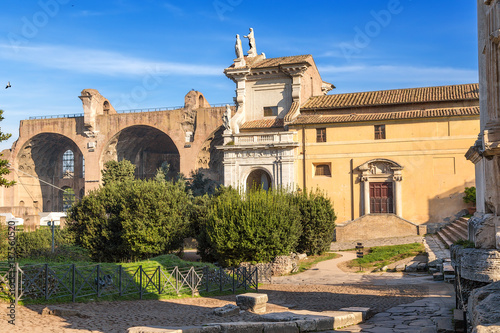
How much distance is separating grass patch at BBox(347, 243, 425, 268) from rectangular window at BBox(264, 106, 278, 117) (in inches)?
628

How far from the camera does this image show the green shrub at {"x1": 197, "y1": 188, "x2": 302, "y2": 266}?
2427cm

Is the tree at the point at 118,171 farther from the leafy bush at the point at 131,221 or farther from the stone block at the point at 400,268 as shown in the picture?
the stone block at the point at 400,268

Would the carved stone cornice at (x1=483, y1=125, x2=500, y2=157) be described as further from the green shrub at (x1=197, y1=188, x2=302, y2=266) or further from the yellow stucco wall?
the yellow stucco wall

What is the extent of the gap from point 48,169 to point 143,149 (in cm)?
1385

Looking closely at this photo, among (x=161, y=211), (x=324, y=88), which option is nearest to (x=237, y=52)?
(x=324, y=88)

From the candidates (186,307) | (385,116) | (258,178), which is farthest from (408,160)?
(186,307)

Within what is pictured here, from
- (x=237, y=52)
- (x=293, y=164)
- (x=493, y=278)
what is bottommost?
(x=493, y=278)

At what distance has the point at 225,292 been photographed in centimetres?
1823

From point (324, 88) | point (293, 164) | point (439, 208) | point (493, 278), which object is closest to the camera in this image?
point (493, 278)

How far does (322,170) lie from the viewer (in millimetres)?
36656

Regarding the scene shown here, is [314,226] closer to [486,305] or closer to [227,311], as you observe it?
[227,311]

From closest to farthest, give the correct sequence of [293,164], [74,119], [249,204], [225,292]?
1. [225,292]
2. [249,204]
3. [293,164]
4. [74,119]

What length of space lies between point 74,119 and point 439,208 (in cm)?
4154

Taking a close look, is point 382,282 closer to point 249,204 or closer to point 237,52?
point 249,204
